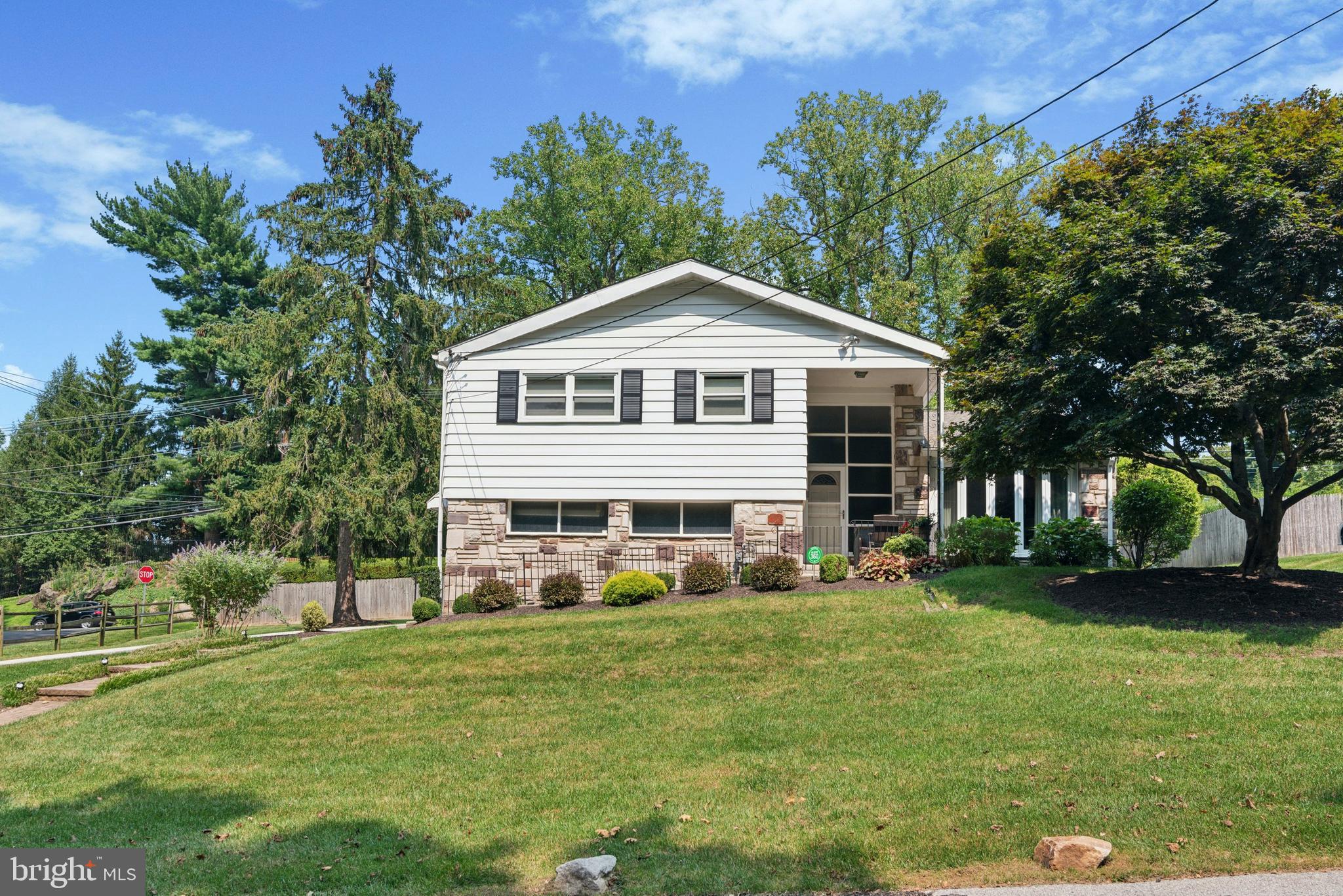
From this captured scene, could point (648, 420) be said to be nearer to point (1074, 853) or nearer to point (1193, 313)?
point (1193, 313)

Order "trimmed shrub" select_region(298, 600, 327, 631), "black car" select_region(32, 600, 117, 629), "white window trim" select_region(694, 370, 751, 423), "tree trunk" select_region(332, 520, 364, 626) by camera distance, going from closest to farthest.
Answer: "white window trim" select_region(694, 370, 751, 423), "trimmed shrub" select_region(298, 600, 327, 631), "tree trunk" select_region(332, 520, 364, 626), "black car" select_region(32, 600, 117, 629)

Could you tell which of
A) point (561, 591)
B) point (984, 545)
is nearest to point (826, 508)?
point (984, 545)

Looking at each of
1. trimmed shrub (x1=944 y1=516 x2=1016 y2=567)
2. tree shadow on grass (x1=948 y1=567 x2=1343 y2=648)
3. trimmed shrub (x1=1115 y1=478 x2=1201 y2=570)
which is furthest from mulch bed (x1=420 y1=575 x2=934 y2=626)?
trimmed shrub (x1=1115 y1=478 x2=1201 y2=570)

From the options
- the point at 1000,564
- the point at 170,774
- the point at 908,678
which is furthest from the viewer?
the point at 1000,564

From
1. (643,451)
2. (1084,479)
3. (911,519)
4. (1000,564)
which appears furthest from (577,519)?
(1084,479)

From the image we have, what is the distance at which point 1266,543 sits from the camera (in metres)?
13.4

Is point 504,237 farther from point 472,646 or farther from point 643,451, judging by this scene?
point 472,646

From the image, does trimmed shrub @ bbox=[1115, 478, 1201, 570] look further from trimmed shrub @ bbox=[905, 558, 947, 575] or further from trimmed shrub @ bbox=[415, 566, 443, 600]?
trimmed shrub @ bbox=[415, 566, 443, 600]

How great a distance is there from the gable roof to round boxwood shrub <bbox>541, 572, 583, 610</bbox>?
513cm

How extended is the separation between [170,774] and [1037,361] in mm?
11994

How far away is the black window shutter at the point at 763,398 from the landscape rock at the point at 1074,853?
12.9m

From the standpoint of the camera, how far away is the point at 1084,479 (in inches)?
792

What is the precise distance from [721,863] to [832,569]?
11.1 m

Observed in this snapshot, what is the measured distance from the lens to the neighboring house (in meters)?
18.8
